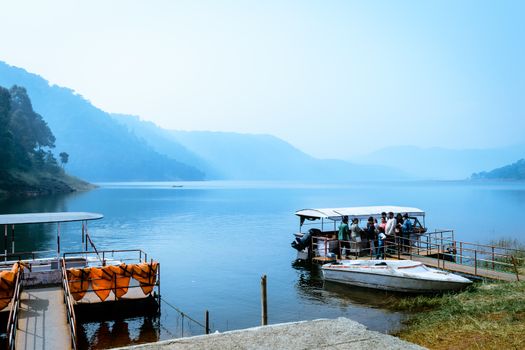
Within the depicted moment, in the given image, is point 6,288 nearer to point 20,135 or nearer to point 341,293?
point 341,293

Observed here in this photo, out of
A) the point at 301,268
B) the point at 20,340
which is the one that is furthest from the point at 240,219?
the point at 20,340

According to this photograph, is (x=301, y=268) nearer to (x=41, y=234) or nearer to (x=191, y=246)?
(x=191, y=246)

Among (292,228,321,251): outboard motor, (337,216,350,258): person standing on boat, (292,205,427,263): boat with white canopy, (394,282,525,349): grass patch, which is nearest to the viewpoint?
(394,282,525,349): grass patch

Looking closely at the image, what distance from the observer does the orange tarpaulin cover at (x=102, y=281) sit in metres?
20.0

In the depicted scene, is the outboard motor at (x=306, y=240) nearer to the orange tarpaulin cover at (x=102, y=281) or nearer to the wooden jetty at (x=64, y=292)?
the wooden jetty at (x=64, y=292)

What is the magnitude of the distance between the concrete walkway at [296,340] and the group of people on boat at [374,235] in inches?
832

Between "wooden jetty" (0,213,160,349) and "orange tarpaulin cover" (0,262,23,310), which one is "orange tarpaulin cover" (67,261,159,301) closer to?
"wooden jetty" (0,213,160,349)

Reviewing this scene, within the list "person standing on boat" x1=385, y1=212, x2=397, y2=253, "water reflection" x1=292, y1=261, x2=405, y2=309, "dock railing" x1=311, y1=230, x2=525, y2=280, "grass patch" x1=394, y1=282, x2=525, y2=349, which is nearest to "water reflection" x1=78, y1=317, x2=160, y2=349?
"water reflection" x1=292, y1=261, x2=405, y2=309

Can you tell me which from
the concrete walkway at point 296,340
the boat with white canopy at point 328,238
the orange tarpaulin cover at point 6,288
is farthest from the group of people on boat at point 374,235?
the concrete walkway at point 296,340

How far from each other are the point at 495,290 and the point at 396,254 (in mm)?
9255

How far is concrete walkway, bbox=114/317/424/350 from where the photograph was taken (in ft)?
21.4

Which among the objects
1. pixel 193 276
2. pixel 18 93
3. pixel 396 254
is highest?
pixel 18 93

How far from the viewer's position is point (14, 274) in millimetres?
18484

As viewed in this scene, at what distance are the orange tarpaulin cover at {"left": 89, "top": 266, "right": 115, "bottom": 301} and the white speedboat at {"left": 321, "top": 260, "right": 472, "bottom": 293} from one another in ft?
40.5
